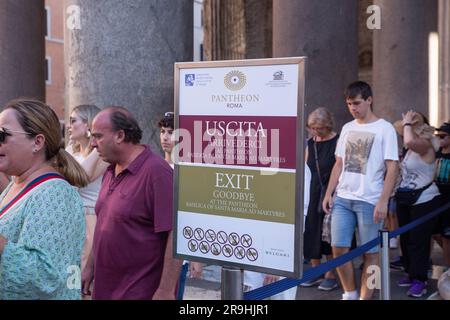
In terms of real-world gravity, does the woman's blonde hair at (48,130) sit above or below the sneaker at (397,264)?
above

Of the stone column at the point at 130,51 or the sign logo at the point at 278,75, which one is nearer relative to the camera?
the sign logo at the point at 278,75

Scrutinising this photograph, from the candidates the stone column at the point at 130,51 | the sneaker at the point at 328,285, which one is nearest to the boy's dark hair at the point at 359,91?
the stone column at the point at 130,51

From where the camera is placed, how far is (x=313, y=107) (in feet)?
23.4

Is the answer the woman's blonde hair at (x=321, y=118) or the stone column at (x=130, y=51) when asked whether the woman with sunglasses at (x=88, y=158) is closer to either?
the stone column at (x=130, y=51)

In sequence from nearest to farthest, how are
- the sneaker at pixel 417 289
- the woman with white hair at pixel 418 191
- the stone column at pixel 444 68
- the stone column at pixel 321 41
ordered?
the sneaker at pixel 417 289 < the woman with white hair at pixel 418 191 < the stone column at pixel 321 41 < the stone column at pixel 444 68

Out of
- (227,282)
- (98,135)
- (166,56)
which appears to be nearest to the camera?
(227,282)

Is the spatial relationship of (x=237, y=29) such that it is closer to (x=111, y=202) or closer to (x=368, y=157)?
(x=368, y=157)

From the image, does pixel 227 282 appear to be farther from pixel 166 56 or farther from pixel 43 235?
pixel 166 56

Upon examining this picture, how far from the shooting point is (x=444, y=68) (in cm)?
1153

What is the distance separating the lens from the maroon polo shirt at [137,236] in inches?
124

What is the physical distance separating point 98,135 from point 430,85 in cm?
889

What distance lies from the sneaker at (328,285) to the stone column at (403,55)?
4783 mm

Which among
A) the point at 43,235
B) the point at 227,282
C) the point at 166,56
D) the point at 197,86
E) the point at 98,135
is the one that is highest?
the point at 166,56
